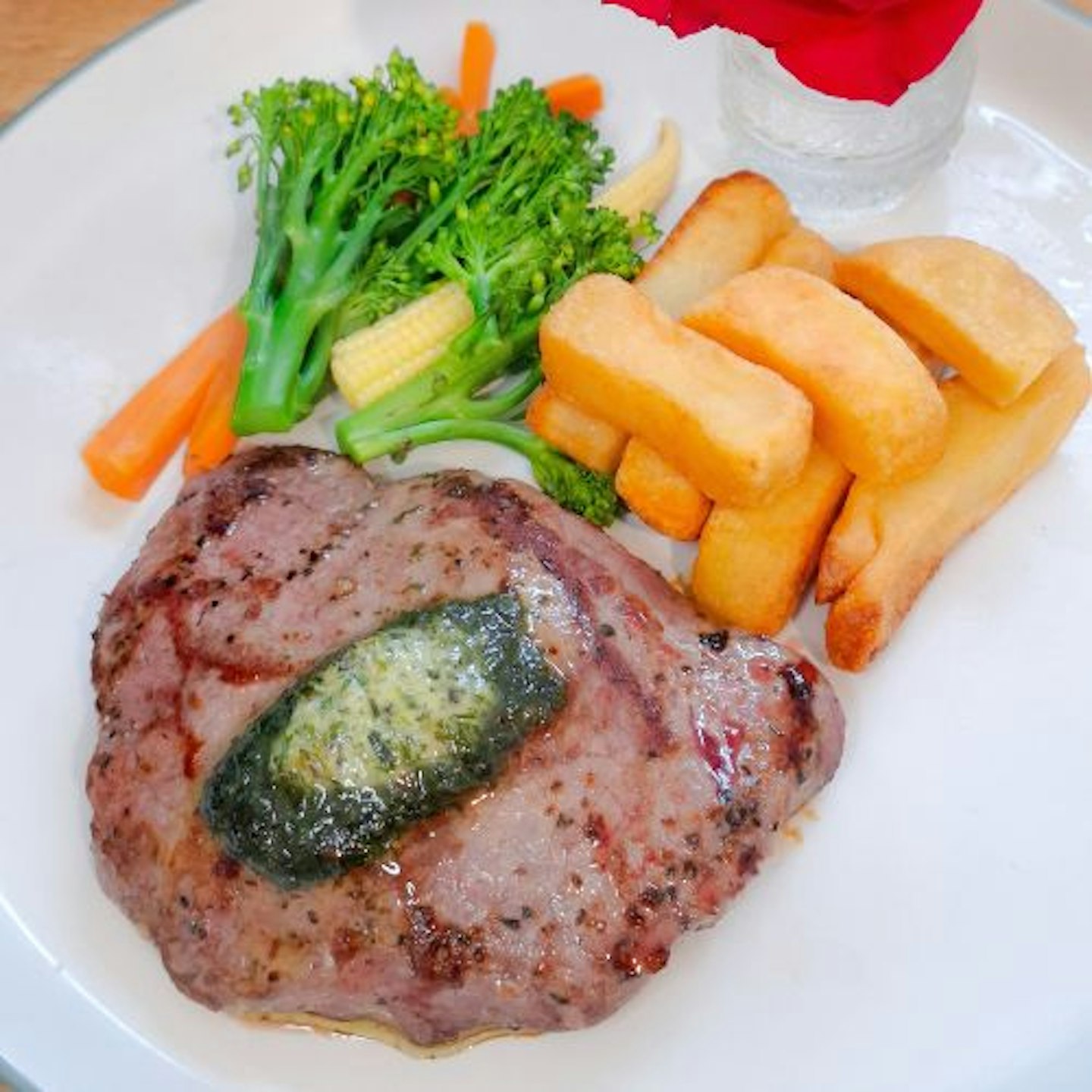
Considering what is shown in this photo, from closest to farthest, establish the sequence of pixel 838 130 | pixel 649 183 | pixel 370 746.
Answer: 1. pixel 370 746
2. pixel 838 130
3. pixel 649 183

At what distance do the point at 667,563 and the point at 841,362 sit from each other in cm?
55

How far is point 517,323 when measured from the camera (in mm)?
2842

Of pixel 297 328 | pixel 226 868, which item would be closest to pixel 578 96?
pixel 297 328

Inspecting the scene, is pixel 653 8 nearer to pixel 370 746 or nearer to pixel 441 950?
pixel 370 746

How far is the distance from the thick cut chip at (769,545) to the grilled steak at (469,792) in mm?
105

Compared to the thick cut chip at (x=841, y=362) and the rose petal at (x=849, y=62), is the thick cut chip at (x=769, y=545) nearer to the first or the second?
the thick cut chip at (x=841, y=362)

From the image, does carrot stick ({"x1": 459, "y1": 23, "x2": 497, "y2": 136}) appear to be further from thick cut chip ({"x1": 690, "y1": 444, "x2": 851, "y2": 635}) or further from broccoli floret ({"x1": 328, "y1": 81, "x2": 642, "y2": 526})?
thick cut chip ({"x1": 690, "y1": 444, "x2": 851, "y2": 635})

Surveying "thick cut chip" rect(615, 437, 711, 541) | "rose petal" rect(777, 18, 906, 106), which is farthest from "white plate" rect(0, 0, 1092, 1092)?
"rose petal" rect(777, 18, 906, 106)

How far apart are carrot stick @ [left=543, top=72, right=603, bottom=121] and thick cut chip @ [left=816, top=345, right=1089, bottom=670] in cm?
106

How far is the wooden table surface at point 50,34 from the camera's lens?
3.42 meters

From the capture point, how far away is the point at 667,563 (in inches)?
110

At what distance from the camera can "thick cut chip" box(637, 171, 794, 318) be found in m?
2.75

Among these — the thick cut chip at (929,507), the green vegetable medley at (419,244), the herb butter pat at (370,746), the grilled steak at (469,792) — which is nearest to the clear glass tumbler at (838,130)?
the green vegetable medley at (419,244)

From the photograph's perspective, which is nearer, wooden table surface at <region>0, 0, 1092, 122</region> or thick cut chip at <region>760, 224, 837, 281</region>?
thick cut chip at <region>760, 224, 837, 281</region>
